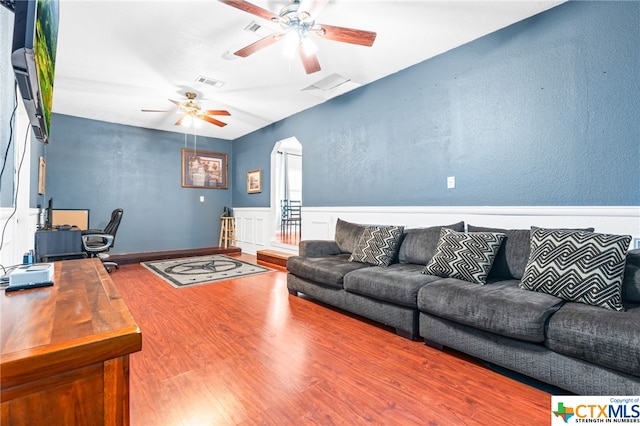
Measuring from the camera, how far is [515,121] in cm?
269

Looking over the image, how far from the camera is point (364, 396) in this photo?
1.58 metres

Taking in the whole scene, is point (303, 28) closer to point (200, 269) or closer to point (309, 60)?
point (309, 60)

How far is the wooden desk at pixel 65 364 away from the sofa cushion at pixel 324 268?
2062 mm

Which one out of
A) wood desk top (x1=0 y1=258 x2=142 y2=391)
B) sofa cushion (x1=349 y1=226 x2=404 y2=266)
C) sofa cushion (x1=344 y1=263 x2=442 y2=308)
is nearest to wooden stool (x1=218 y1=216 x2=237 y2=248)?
sofa cushion (x1=349 y1=226 x2=404 y2=266)

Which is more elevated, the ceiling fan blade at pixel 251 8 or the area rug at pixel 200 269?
the ceiling fan blade at pixel 251 8

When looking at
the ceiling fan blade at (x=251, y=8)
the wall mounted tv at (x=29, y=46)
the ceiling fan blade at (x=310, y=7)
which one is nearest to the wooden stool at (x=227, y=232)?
the ceiling fan blade at (x=251, y=8)

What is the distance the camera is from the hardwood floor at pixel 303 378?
1.44 meters

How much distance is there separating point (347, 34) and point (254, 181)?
4.29 m

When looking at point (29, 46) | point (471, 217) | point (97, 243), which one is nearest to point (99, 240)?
point (97, 243)

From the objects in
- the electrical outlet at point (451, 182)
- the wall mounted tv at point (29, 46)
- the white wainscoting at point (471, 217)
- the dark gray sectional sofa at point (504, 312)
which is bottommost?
the dark gray sectional sofa at point (504, 312)

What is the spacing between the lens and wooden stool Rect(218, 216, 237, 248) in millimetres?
6746

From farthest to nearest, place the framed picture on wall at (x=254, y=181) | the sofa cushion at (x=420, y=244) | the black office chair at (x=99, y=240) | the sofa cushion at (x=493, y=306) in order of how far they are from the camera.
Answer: the framed picture on wall at (x=254, y=181)
the black office chair at (x=99, y=240)
the sofa cushion at (x=420, y=244)
the sofa cushion at (x=493, y=306)

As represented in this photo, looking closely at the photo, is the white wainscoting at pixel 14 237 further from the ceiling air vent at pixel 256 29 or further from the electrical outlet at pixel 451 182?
the electrical outlet at pixel 451 182

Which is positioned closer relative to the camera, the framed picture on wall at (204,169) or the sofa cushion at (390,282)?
the sofa cushion at (390,282)
